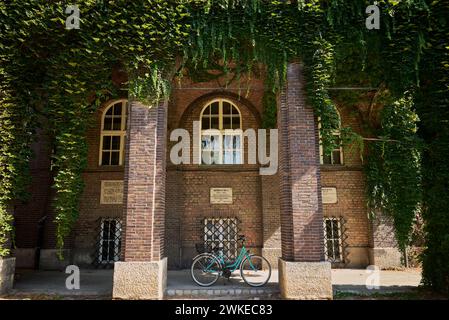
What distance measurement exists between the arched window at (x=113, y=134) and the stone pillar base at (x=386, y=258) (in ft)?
32.7

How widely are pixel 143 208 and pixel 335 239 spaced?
7.54m

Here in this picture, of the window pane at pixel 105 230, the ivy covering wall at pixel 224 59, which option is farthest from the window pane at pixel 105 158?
the ivy covering wall at pixel 224 59

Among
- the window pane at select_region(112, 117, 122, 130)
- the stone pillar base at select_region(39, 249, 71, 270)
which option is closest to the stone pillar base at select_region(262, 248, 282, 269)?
the stone pillar base at select_region(39, 249, 71, 270)

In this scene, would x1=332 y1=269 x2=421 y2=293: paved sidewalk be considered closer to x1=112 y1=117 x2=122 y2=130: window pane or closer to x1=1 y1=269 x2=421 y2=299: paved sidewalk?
x1=1 y1=269 x2=421 y2=299: paved sidewalk

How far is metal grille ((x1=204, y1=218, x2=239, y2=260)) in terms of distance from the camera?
1066 centimetres

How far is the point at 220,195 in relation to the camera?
1095 cm

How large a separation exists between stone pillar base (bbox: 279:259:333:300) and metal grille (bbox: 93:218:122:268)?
681 cm

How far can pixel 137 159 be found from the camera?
23.1ft

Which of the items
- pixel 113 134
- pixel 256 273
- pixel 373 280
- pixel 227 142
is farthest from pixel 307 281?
pixel 113 134

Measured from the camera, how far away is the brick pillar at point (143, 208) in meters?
6.57

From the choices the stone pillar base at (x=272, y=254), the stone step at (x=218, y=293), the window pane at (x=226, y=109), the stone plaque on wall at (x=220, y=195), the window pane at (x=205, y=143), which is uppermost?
the window pane at (x=226, y=109)

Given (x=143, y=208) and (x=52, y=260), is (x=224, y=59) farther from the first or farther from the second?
(x=52, y=260)

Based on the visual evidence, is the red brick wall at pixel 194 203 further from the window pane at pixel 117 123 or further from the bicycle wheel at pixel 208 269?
the bicycle wheel at pixel 208 269
